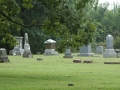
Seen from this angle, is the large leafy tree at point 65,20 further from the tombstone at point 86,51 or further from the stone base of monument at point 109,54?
the tombstone at point 86,51

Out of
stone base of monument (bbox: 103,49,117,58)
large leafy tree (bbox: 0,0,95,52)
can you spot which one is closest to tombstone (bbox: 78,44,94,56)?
stone base of monument (bbox: 103,49,117,58)

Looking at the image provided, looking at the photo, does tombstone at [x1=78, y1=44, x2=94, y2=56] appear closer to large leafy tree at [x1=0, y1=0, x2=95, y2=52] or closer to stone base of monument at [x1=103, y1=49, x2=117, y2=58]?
stone base of monument at [x1=103, y1=49, x2=117, y2=58]

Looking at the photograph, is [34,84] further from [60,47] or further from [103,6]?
[103,6]

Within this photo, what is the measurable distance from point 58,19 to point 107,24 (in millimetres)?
74513

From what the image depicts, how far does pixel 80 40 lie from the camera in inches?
859

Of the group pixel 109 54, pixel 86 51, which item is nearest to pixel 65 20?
pixel 109 54

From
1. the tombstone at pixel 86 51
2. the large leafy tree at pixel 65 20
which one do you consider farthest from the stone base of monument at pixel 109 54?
the large leafy tree at pixel 65 20

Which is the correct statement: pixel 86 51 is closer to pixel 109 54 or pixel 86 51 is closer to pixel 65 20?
pixel 109 54

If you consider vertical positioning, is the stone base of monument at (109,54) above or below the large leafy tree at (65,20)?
below

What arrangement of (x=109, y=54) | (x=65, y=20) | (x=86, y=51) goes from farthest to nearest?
(x=86, y=51) → (x=109, y=54) → (x=65, y=20)

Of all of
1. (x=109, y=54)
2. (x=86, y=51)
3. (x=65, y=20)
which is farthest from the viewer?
(x=86, y=51)

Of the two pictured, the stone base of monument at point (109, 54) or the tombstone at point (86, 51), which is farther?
the tombstone at point (86, 51)

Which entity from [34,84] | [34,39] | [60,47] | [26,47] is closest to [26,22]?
[34,39]

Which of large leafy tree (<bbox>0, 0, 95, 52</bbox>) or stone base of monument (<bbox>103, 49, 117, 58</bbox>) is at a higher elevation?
large leafy tree (<bbox>0, 0, 95, 52</bbox>)
